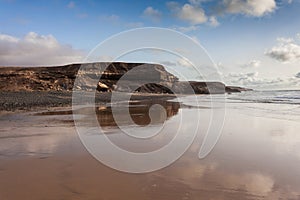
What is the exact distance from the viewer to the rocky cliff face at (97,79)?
50.5m

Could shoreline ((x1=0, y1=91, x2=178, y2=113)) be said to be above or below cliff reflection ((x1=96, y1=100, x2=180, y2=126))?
above

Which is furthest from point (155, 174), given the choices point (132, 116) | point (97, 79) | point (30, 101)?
point (97, 79)

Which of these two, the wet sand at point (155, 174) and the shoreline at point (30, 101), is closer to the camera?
the wet sand at point (155, 174)

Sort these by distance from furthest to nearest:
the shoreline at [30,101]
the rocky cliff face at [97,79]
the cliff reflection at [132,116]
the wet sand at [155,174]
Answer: the rocky cliff face at [97,79] → the shoreline at [30,101] → the cliff reflection at [132,116] → the wet sand at [155,174]

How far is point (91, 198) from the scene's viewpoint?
410 cm

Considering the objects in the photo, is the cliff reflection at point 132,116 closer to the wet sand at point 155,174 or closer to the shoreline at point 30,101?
the wet sand at point 155,174

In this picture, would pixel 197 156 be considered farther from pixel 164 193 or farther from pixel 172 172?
pixel 164 193

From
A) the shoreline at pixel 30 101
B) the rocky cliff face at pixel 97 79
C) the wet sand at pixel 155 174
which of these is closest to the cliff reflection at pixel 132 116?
the wet sand at pixel 155 174

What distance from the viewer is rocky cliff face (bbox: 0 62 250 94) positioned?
166ft

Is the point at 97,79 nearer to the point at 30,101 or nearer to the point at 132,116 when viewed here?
the point at 30,101

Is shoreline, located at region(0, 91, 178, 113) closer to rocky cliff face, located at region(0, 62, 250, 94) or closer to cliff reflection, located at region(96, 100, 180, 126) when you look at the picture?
cliff reflection, located at region(96, 100, 180, 126)

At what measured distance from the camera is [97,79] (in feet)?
204

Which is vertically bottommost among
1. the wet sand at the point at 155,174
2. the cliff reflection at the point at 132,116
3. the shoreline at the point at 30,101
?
the wet sand at the point at 155,174

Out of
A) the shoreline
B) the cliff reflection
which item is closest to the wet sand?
the cliff reflection
